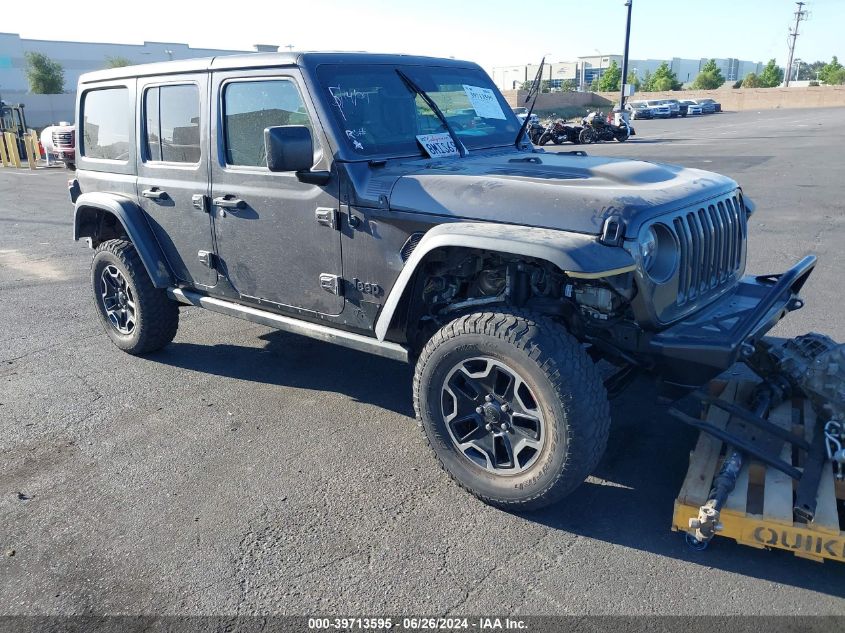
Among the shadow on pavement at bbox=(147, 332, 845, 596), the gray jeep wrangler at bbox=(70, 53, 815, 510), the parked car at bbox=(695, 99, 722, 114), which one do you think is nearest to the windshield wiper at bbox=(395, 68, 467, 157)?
the gray jeep wrangler at bbox=(70, 53, 815, 510)

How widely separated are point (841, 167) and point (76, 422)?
685 inches

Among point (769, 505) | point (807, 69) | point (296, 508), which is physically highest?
point (807, 69)

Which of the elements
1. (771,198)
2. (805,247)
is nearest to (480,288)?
(805,247)

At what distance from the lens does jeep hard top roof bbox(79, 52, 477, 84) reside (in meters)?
3.86

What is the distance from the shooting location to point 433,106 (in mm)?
4234

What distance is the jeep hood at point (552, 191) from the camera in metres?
3.00

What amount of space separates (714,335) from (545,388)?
79 centimetres

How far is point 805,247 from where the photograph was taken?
8.27 metres

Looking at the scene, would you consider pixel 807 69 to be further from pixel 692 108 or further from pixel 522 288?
pixel 522 288

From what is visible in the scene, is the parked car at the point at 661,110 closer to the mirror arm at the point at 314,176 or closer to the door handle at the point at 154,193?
the door handle at the point at 154,193

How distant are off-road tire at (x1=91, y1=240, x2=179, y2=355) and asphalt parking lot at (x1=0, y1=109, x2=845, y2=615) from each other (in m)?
0.17

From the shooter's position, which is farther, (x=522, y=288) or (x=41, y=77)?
(x=41, y=77)

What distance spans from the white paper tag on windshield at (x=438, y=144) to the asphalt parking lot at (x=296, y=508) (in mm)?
1618

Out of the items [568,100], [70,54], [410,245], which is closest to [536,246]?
[410,245]
